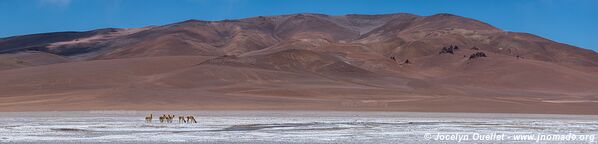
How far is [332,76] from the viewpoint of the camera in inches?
3986

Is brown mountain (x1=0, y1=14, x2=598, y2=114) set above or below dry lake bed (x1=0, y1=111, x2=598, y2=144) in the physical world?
above

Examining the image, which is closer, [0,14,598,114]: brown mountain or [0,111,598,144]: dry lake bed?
[0,111,598,144]: dry lake bed

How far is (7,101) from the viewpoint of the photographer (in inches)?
2677

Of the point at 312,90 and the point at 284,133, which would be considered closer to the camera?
the point at 284,133

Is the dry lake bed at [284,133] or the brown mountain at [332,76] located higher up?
the brown mountain at [332,76]

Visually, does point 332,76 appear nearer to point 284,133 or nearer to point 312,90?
point 312,90

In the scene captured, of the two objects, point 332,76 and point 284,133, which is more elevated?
point 332,76

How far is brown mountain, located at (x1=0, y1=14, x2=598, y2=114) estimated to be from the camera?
65.3 metres

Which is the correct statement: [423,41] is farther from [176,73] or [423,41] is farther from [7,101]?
[7,101]

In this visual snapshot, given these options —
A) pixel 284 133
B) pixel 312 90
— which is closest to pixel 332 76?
pixel 312 90

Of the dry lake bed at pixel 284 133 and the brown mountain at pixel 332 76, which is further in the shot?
the brown mountain at pixel 332 76

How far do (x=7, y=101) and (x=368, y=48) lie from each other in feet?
258

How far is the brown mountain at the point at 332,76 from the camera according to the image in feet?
214

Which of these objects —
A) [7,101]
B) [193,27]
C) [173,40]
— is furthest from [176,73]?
[193,27]
